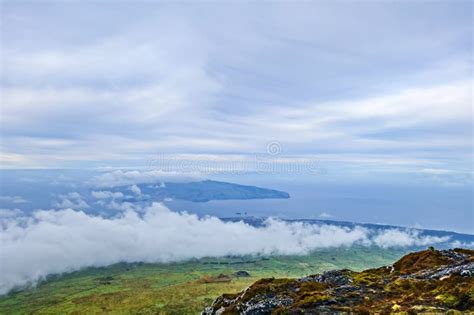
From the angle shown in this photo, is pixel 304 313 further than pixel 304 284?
No

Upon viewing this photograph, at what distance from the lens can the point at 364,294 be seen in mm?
32625

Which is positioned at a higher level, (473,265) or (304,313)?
(473,265)

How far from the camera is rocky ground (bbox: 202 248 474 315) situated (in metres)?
27.2

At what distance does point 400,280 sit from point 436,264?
36.9 feet

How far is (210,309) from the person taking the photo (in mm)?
41594

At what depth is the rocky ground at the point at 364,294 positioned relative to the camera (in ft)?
89.2

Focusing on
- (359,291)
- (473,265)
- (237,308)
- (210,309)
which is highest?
(473,265)

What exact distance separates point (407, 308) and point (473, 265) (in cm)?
1346

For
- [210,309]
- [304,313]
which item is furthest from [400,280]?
[210,309]

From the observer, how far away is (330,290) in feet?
113

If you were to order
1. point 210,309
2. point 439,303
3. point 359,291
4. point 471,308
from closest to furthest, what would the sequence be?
point 471,308
point 439,303
point 359,291
point 210,309

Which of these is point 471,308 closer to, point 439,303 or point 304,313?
point 439,303

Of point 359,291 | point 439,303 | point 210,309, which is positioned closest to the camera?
point 439,303

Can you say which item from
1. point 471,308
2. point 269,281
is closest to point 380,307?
point 471,308
